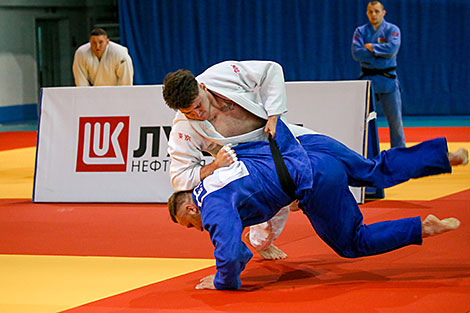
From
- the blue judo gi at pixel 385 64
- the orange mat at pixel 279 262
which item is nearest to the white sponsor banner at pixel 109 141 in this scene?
the orange mat at pixel 279 262

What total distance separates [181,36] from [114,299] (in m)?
11.2

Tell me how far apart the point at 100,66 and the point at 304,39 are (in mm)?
6809

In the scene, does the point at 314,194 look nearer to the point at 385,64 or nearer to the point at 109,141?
the point at 109,141

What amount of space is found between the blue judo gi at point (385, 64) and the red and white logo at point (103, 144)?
2.53 metres

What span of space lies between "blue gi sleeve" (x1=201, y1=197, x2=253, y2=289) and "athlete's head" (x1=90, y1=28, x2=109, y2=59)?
14.6 feet

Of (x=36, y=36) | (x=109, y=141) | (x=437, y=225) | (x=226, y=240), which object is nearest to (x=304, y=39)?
(x=36, y=36)

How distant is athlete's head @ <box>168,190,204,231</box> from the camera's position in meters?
3.14

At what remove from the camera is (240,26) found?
13438mm

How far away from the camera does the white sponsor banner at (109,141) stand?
5.33 meters

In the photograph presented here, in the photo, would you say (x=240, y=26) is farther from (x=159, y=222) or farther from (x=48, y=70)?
(x=159, y=222)

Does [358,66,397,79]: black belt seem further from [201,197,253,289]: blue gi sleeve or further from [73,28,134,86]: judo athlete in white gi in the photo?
[201,197,253,289]: blue gi sleeve

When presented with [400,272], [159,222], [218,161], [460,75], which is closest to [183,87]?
[218,161]

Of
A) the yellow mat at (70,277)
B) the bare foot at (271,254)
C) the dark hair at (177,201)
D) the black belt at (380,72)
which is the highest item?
the black belt at (380,72)

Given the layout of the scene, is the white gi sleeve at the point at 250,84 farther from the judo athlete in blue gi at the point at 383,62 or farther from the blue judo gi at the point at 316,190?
the judo athlete in blue gi at the point at 383,62
